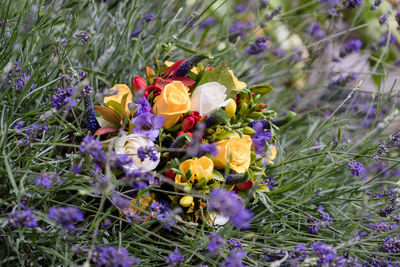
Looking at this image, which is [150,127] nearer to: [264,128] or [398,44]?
[264,128]

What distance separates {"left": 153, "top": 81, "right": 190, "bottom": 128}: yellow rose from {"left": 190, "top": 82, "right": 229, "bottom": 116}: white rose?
0.03m

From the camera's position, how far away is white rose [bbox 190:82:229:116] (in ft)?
2.03

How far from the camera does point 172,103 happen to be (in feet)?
1.95

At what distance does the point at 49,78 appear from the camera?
2.42ft

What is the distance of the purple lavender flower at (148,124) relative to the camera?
577 mm

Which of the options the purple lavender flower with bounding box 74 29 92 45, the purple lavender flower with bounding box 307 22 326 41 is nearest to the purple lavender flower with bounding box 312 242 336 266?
the purple lavender flower with bounding box 74 29 92 45

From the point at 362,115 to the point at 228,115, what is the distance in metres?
0.69

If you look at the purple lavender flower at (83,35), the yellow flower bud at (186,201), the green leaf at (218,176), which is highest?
the purple lavender flower at (83,35)

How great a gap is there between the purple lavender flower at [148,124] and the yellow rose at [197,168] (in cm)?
7

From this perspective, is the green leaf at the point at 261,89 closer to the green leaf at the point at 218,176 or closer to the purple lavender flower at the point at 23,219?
the green leaf at the point at 218,176

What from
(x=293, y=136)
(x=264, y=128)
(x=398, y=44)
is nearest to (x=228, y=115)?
(x=264, y=128)

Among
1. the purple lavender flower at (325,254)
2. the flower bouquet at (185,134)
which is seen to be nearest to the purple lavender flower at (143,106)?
the flower bouquet at (185,134)

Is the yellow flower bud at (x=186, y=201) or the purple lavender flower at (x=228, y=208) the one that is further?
the yellow flower bud at (x=186, y=201)

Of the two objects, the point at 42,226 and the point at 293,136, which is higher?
the point at 42,226
